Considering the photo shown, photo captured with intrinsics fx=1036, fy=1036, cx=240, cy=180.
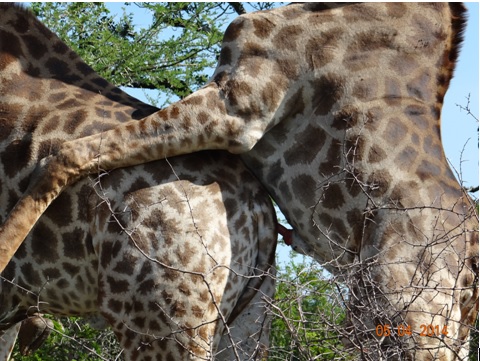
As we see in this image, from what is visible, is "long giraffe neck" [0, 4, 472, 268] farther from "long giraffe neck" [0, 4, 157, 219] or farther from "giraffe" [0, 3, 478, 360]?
"long giraffe neck" [0, 4, 157, 219]

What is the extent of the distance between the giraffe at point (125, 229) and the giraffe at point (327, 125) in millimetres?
175

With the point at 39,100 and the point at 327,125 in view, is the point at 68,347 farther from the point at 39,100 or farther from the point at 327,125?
the point at 327,125

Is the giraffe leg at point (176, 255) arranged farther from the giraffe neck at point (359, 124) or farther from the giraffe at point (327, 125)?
the giraffe neck at point (359, 124)

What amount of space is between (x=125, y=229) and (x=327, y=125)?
1125 mm

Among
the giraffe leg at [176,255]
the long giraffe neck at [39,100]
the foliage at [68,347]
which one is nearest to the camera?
the giraffe leg at [176,255]

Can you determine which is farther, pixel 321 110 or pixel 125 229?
pixel 321 110

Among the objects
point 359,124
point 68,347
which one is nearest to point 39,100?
→ point 359,124

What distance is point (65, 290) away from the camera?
5.45 metres

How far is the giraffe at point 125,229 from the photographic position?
16.5 ft

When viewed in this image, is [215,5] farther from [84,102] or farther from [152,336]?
[152,336]

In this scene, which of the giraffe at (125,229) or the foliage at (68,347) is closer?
the giraffe at (125,229)

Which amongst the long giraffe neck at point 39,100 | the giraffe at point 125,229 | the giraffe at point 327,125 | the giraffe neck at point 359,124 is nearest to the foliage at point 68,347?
the giraffe at point 125,229

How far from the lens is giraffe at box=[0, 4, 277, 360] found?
5.02 meters

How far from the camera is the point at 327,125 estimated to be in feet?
16.8
